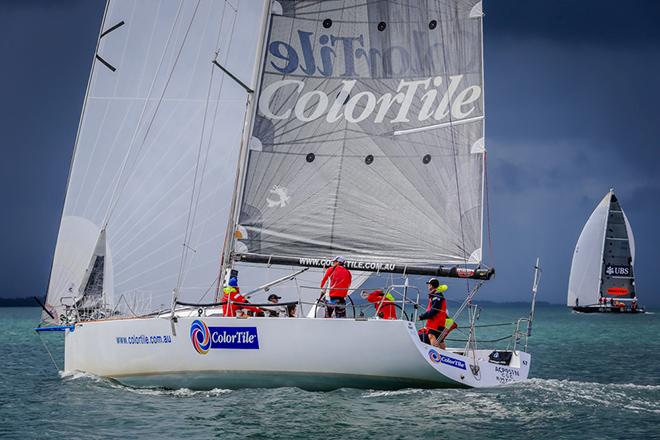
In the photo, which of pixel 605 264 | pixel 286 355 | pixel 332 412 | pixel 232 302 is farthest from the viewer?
pixel 605 264

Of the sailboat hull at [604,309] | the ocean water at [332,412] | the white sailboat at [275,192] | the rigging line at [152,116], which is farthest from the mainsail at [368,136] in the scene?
the sailboat hull at [604,309]

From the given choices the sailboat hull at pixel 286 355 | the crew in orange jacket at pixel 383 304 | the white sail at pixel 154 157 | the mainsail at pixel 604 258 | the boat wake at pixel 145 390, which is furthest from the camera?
the mainsail at pixel 604 258

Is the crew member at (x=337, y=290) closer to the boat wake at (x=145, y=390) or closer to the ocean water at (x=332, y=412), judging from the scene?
the ocean water at (x=332, y=412)

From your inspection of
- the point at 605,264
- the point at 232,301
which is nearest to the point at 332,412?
the point at 232,301

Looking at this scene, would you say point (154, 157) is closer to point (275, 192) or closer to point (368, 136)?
point (275, 192)

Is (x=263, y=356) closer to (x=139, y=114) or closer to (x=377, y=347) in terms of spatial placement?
(x=377, y=347)

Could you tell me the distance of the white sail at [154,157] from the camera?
18891 millimetres

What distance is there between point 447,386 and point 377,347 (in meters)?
1.71

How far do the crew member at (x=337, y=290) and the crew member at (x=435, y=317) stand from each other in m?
1.47

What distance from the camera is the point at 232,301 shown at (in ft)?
50.5

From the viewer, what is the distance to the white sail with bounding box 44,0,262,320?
18.9m

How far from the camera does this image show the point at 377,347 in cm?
1438

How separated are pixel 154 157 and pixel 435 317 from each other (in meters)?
7.06

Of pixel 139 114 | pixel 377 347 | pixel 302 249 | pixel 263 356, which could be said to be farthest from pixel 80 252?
pixel 377 347
